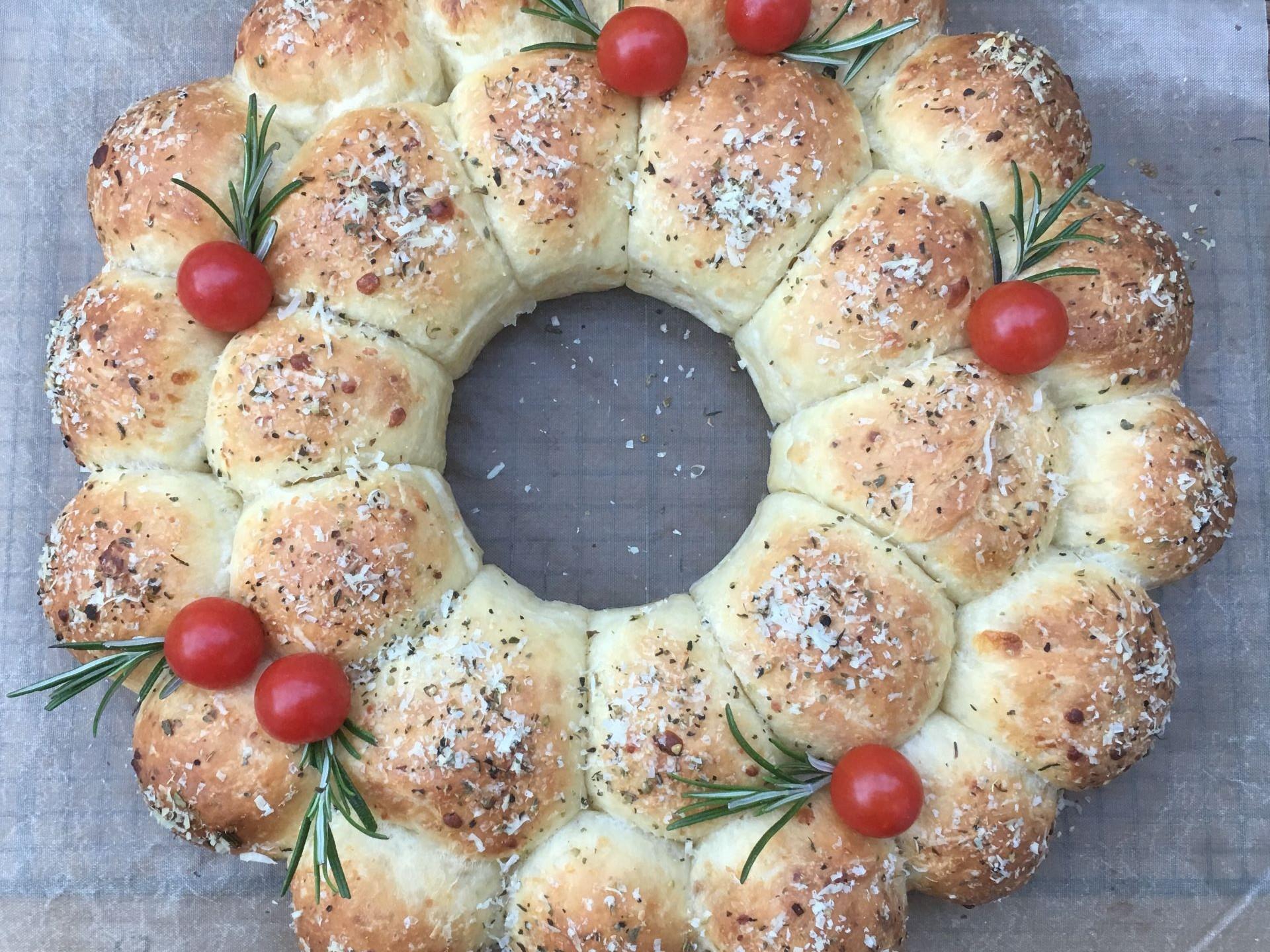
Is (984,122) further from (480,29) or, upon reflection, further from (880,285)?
(480,29)

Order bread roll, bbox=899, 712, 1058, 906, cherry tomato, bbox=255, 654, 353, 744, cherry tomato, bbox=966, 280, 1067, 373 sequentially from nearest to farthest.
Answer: cherry tomato, bbox=255, 654, 353, 744 < cherry tomato, bbox=966, 280, 1067, 373 < bread roll, bbox=899, 712, 1058, 906

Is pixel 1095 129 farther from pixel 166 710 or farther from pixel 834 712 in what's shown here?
pixel 166 710

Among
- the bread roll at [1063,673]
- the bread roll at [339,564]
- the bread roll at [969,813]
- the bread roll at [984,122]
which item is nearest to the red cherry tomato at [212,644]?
the bread roll at [339,564]

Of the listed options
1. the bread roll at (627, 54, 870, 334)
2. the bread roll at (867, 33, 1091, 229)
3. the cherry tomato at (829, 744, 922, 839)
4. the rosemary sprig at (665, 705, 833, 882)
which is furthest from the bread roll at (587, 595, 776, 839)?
the bread roll at (867, 33, 1091, 229)

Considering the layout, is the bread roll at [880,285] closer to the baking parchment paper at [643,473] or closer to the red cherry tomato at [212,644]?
the baking parchment paper at [643,473]

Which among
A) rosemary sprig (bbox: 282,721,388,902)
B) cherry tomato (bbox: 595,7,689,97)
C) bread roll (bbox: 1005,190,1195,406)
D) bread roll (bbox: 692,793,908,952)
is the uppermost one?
cherry tomato (bbox: 595,7,689,97)

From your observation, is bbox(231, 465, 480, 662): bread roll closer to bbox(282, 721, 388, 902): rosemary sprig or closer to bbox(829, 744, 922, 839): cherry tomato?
bbox(282, 721, 388, 902): rosemary sprig

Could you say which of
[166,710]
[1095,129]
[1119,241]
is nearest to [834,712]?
[1119,241]

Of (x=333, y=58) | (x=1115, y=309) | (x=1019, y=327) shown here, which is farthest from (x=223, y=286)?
(x=1115, y=309)
